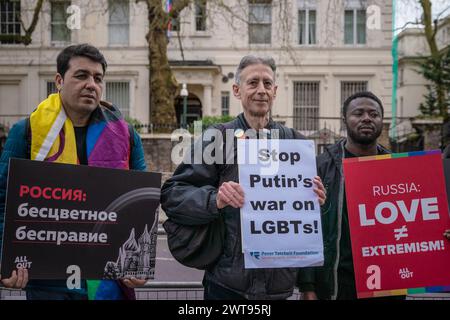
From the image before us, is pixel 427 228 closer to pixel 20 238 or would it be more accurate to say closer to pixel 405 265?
pixel 405 265

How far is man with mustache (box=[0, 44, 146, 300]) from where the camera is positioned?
3166mm

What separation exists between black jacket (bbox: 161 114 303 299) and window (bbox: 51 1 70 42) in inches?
931

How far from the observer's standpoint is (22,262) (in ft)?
9.87

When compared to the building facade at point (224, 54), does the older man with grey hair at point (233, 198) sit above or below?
below

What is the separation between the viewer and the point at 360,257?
338 cm

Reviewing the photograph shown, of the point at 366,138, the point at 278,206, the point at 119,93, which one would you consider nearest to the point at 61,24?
the point at 119,93

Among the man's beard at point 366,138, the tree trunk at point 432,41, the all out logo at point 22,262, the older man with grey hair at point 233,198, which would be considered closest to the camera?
the all out logo at point 22,262

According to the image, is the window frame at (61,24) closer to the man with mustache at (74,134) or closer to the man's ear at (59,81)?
the man's ear at (59,81)

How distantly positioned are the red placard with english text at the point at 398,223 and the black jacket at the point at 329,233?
4.6 inches

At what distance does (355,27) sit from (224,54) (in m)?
6.51

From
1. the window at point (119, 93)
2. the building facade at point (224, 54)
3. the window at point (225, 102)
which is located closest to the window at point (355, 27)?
the building facade at point (224, 54)

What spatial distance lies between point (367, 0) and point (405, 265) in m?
22.8

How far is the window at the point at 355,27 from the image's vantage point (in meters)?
26.5

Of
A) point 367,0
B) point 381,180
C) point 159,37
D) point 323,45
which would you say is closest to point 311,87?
point 323,45
